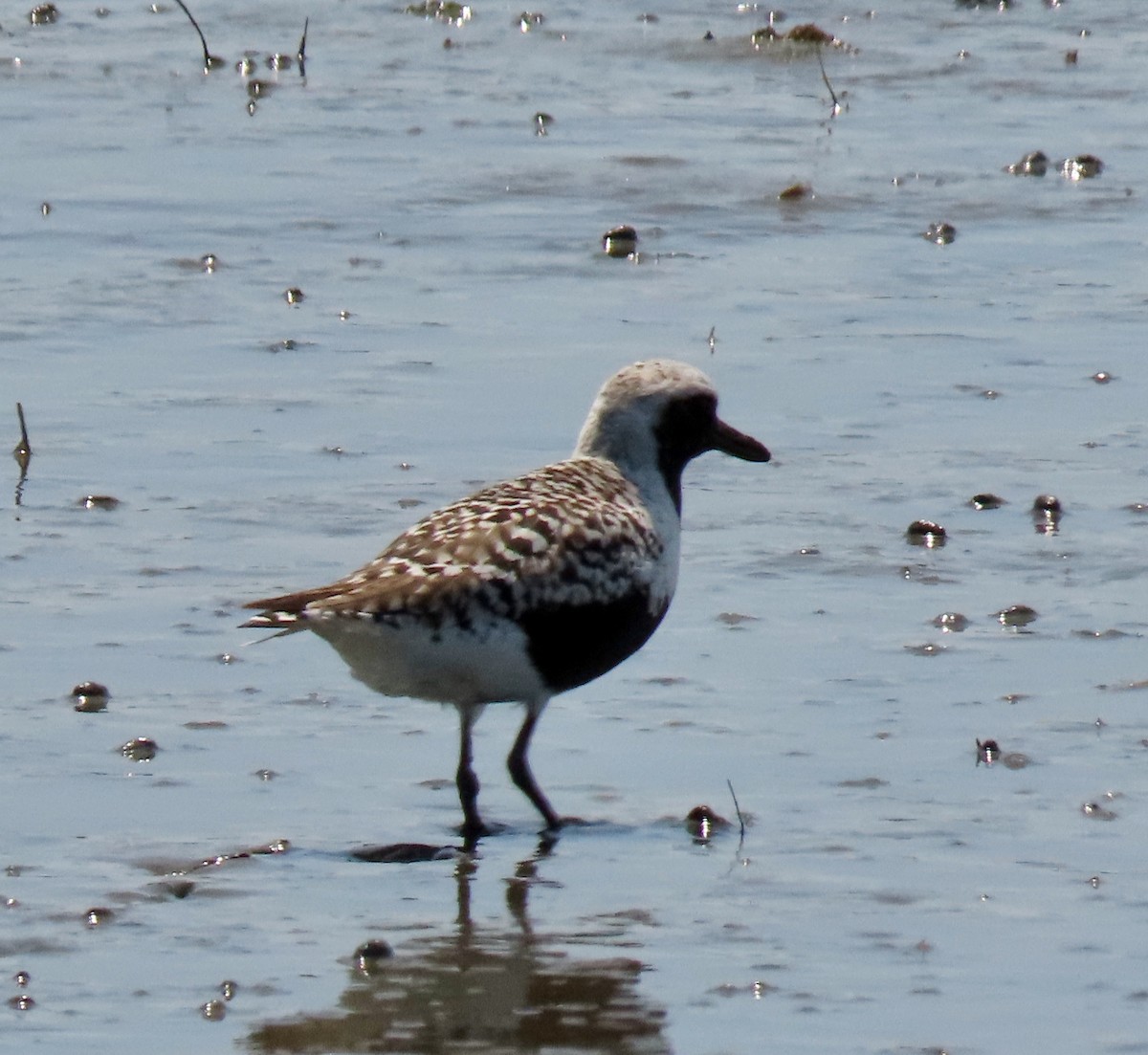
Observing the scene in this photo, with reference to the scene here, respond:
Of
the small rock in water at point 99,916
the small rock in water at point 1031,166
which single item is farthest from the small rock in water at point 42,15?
the small rock in water at point 99,916

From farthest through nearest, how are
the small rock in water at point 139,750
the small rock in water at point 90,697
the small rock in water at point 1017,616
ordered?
the small rock in water at point 1017,616
the small rock in water at point 90,697
the small rock in water at point 139,750

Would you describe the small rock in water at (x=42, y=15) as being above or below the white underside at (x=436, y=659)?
above

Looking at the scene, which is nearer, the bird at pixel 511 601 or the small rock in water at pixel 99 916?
the small rock in water at pixel 99 916

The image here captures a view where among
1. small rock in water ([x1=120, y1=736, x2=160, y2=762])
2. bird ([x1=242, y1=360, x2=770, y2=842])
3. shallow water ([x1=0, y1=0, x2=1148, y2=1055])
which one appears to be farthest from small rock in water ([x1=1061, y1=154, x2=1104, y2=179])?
small rock in water ([x1=120, y1=736, x2=160, y2=762])

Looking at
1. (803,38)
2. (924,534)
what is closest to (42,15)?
(803,38)

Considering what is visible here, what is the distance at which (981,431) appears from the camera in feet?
33.9

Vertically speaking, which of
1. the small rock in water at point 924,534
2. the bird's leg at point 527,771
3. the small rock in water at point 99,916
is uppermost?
the small rock in water at point 924,534

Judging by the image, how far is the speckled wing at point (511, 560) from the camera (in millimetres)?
6523

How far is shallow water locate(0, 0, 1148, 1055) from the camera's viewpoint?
5.79 meters

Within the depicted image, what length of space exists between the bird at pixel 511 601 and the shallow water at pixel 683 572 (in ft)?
1.10

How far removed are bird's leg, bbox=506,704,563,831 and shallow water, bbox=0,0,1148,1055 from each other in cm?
11

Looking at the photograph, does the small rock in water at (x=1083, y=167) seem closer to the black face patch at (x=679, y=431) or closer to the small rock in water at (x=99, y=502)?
the small rock in water at (x=99, y=502)

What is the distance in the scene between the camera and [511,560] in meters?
6.73

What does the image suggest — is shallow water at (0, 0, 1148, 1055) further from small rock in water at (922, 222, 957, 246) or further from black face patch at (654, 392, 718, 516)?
black face patch at (654, 392, 718, 516)
